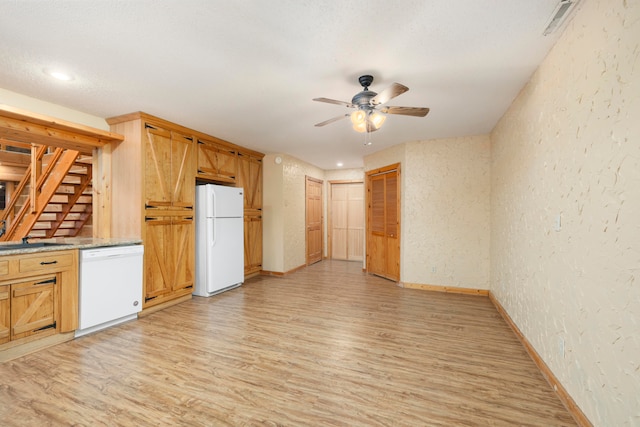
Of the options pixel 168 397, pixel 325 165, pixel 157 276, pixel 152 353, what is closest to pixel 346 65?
pixel 168 397

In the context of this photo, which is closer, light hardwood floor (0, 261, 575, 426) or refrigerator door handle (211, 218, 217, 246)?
light hardwood floor (0, 261, 575, 426)

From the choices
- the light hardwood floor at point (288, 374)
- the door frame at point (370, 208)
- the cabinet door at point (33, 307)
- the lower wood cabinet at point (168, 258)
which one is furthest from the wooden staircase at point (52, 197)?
the door frame at point (370, 208)

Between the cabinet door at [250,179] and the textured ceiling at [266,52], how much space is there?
73.0 inches

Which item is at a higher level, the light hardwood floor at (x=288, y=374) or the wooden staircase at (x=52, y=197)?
the wooden staircase at (x=52, y=197)

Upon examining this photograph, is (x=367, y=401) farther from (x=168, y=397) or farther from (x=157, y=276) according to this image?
(x=157, y=276)

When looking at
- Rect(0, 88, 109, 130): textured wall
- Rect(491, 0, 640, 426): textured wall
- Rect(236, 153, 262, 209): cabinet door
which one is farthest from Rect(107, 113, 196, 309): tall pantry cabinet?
Rect(491, 0, 640, 426): textured wall

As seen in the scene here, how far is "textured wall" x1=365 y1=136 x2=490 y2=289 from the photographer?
14.6 ft

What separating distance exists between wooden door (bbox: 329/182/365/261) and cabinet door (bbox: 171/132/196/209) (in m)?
4.21

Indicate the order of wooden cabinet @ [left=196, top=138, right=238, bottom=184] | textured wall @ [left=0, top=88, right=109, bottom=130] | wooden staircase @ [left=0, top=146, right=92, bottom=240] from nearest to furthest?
textured wall @ [left=0, top=88, right=109, bottom=130]
wooden staircase @ [left=0, top=146, right=92, bottom=240]
wooden cabinet @ [left=196, top=138, right=238, bottom=184]

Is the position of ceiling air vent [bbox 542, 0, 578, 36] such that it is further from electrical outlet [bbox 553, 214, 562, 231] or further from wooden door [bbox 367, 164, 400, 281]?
wooden door [bbox 367, 164, 400, 281]

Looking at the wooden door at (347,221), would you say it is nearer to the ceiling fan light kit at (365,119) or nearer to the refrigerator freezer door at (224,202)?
the refrigerator freezer door at (224,202)

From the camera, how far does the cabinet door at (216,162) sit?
436 cm

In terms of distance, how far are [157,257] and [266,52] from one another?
2877 mm

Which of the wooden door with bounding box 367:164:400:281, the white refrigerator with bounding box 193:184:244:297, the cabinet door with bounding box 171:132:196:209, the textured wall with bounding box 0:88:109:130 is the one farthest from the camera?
the wooden door with bounding box 367:164:400:281
